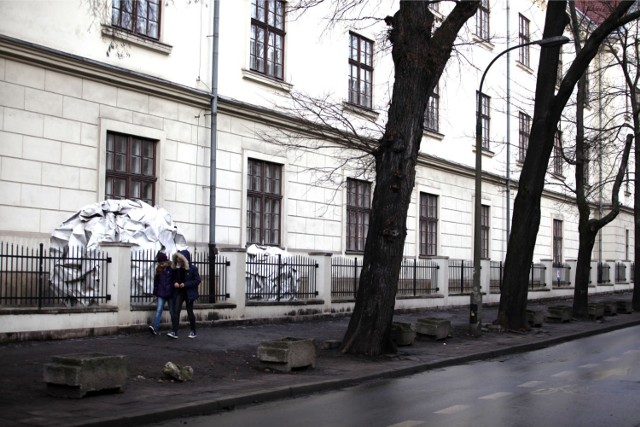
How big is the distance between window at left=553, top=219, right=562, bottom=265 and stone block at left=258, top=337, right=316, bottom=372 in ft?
100

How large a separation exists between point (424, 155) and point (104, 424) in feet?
72.2

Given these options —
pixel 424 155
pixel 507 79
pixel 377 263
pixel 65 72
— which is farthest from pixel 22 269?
pixel 507 79

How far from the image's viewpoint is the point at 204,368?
40.0 ft

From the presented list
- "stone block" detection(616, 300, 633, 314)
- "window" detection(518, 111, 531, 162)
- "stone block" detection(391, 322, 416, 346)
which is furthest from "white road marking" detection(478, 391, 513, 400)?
"window" detection(518, 111, 531, 162)

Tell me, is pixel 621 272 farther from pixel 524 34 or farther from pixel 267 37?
pixel 267 37

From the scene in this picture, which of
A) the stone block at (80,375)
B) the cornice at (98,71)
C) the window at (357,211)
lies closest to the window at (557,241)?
the window at (357,211)

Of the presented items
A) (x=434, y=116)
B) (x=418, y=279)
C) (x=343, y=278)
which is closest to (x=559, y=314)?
(x=418, y=279)

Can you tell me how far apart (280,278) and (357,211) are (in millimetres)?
6912

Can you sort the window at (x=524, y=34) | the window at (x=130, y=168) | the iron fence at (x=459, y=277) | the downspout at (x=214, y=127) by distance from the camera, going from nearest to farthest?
the window at (x=130, y=168), the downspout at (x=214, y=127), the iron fence at (x=459, y=277), the window at (x=524, y=34)

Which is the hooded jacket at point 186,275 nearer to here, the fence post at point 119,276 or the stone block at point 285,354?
the fence post at point 119,276

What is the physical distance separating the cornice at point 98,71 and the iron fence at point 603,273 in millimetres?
29466

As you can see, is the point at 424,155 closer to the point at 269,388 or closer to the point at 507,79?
the point at 507,79

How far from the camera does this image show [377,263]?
14.5m

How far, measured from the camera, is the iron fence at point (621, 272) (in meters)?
45.1
